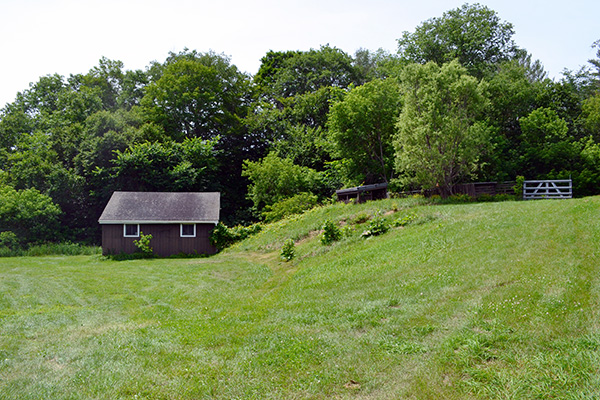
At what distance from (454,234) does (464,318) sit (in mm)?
7931

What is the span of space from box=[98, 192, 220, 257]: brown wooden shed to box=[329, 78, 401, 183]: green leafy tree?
36.9ft

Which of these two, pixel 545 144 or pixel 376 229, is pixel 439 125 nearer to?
pixel 376 229

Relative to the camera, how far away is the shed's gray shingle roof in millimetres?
29219

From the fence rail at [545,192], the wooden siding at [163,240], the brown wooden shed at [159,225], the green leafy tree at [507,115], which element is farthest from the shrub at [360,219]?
the green leafy tree at [507,115]

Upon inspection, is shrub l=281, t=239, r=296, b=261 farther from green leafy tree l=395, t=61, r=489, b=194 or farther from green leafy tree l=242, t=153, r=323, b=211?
green leafy tree l=242, t=153, r=323, b=211

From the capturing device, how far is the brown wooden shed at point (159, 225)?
29.0 m

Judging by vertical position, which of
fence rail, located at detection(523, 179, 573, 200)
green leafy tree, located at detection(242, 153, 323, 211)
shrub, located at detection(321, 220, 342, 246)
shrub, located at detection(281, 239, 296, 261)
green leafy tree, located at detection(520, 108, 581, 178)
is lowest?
shrub, located at detection(281, 239, 296, 261)

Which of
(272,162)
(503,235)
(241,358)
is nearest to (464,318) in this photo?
(241,358)

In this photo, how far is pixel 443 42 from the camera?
41.4 meters

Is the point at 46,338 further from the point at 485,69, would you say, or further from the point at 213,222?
the point at 485,69

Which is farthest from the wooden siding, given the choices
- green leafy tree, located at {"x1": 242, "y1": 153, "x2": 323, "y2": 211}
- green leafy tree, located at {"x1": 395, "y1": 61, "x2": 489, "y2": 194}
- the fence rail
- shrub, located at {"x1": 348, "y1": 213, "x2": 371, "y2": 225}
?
the fence rail

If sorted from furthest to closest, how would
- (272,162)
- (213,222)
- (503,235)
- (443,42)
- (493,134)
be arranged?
(443,42) → (272,162) → (493,134) → (213,222) → (503,235)

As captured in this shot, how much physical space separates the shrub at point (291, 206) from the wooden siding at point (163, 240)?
5.17m

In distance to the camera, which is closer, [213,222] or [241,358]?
[241,358]
